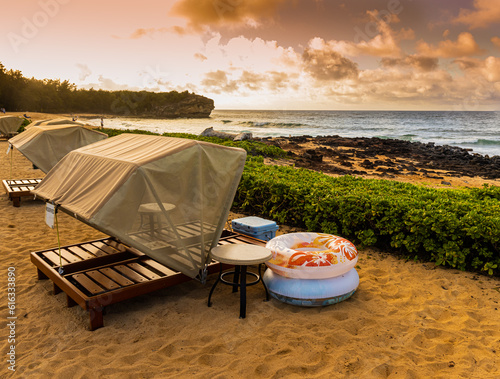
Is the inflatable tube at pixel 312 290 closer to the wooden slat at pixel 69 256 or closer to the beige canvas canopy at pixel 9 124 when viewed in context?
the wooden slat at pixel 69 256

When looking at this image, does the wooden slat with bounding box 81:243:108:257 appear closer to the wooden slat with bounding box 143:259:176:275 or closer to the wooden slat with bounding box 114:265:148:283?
the wooden slat with bounding box 114:265:148:283

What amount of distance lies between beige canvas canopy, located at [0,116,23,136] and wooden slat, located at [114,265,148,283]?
2646 cm

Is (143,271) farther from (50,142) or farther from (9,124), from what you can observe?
(9,124)

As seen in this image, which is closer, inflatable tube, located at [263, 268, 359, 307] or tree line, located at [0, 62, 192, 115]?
inflatable tube, located at [263, 268, 359, 307]

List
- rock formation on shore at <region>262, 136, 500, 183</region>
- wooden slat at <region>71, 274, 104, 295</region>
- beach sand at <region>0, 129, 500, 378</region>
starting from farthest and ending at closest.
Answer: rock formation on shore at <region>262, 136, 500, 183</region> → wooden slat at <region>71, 274, 104, 295</region> → beach sand at <region>0, 129, 500, 378</region>

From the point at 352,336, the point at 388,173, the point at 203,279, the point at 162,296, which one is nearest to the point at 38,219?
the point at 162,296

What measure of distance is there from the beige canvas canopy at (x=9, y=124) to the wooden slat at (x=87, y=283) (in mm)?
26485

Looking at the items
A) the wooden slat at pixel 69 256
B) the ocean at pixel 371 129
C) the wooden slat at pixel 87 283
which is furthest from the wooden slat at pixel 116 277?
the ocean at pixel 371 129

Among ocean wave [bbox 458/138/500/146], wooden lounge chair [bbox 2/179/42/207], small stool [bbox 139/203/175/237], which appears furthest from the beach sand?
ocean wave [bbox 458/138/500/146]

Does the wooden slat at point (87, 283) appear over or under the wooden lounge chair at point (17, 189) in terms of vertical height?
over

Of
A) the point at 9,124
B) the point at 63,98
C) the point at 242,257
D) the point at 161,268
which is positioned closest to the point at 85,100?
the point at 63,98

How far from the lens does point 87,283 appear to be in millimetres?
4812

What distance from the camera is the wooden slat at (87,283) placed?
181 inches

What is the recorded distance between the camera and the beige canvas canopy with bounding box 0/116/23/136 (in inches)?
1033
